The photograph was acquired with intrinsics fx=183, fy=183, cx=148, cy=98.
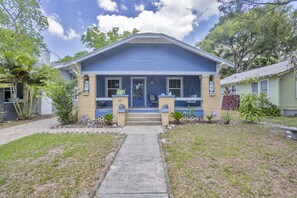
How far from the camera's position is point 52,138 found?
22.9ft

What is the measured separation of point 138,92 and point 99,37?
2379cm

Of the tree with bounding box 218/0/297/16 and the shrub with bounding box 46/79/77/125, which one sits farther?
the shrub with bounding box 46/79/77/125

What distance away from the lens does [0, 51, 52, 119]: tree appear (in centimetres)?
1173

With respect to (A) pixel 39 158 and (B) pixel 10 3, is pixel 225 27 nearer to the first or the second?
(B) pixel 10 3

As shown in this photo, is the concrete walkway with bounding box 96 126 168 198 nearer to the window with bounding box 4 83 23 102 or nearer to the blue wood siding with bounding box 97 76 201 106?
the blue wood siding with bounding box 97 76 201 106

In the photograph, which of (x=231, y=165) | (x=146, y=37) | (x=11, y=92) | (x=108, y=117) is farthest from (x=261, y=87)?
(x=11, y=92)

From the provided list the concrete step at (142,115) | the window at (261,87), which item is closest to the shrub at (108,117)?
the concrete step at (142,115)

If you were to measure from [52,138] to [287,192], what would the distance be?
23.6ft

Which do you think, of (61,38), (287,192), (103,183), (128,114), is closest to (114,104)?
(128,114)

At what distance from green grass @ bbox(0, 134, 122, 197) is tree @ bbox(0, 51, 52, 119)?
281 inches

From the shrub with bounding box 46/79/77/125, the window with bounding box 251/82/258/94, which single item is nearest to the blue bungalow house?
the shrub with bounding box 46/79/77/125

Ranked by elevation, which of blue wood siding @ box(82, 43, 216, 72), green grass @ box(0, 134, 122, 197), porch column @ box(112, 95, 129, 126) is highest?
blue wood siding @ box(82, 43, 216, 72)

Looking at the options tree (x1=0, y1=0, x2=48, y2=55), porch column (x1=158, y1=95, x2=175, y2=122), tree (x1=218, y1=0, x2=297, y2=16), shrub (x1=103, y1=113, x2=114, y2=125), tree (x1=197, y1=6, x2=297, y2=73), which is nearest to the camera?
tree (x1=218, y1=0, x2=297, y2=16)

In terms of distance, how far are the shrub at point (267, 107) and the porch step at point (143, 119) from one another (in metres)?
8.81
